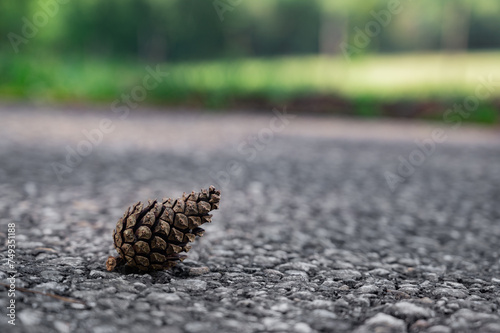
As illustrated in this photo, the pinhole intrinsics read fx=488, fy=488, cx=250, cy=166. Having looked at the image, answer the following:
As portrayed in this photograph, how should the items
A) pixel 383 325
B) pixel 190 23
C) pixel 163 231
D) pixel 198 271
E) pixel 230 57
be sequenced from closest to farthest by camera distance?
pixel 383 325, pixel 163 231, pixel 198 271, pixel 230 57, pixel 190 23

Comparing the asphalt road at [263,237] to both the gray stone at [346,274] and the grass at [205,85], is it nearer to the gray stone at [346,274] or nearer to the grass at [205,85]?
the gray stone at [346,274]

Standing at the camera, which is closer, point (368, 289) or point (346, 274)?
point (368, 289)

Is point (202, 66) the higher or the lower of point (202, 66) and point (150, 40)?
the lower

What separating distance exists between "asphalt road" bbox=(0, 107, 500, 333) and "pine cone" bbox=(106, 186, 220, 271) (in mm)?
97

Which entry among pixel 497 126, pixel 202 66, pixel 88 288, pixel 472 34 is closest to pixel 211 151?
pixel 88 288

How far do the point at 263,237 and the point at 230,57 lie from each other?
14.0 metres

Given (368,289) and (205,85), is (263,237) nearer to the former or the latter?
(368,289)

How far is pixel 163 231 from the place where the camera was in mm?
2348

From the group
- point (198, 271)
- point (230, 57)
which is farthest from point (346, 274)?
point (230, 57)

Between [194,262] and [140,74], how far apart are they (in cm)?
1294

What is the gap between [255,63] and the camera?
17938 millimetres

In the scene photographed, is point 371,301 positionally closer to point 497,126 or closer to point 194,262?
point 194,262

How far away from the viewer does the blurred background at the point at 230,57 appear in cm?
Answer: 1345

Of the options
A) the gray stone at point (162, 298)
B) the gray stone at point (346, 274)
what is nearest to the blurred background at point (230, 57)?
the gray stone at point (346, 274)
